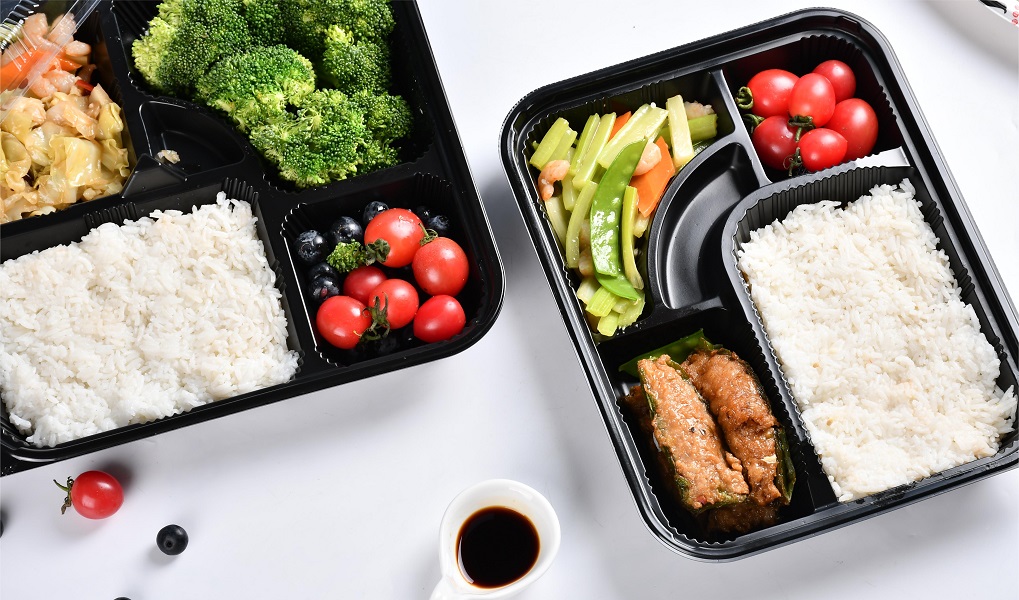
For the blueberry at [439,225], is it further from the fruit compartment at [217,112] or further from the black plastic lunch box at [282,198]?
the fruit compartment at [217,112]

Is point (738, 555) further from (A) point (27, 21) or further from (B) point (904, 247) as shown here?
(A) point (27, 21)

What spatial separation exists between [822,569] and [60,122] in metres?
3.27

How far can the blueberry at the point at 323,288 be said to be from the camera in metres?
2.95

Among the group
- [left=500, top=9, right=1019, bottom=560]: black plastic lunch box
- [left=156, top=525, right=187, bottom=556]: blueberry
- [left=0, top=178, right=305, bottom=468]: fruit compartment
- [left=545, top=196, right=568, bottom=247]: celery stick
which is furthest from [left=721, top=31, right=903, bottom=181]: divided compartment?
[left=156, top=525, right=187, bottom=556]: blueberry

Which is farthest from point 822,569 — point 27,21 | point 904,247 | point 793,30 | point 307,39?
point 27,21

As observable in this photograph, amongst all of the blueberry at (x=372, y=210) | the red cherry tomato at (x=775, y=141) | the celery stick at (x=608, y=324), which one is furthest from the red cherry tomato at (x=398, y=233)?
the red cherry tomato at (x=775, y=141)

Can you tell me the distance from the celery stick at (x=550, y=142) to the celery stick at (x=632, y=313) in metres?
0.63

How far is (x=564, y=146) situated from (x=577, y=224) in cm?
31

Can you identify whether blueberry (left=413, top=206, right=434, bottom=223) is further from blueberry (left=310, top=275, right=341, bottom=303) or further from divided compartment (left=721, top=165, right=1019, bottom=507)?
divided compartment (left=721, top=165, right=1019, bottom=507)

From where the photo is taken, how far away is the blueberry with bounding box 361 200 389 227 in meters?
3.03

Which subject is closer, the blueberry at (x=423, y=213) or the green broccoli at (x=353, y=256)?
the green broccoli at (x=353, y=256)

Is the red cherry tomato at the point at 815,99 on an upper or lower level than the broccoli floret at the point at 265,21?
lower

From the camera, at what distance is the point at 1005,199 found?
321 cm

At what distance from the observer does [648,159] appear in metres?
3.00
